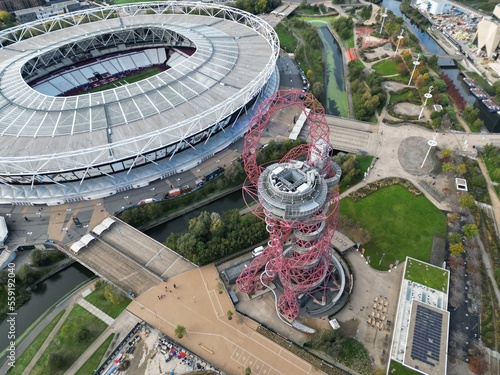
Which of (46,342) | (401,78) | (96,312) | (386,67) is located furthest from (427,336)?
(386,67)

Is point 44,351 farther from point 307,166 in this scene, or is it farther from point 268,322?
point 307,166

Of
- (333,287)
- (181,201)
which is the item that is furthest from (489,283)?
(181,201)

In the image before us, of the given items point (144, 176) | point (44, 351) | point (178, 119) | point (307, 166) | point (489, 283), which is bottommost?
point (489, 283)

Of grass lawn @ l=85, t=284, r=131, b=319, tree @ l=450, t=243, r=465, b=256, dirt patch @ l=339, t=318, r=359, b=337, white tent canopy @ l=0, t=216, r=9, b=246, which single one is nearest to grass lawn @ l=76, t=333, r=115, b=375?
grass lawn @ l=85, t=284, r=131, b=319

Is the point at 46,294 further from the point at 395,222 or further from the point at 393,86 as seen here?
the point at 393,86

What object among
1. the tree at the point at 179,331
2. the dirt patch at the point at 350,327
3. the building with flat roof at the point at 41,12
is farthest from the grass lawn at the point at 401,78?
the building with flat roof at the point at 41,12

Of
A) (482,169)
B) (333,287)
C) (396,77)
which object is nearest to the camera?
(333,287)

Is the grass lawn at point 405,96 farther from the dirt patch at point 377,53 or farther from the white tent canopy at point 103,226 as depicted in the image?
the white tent canopy at point 103,226
